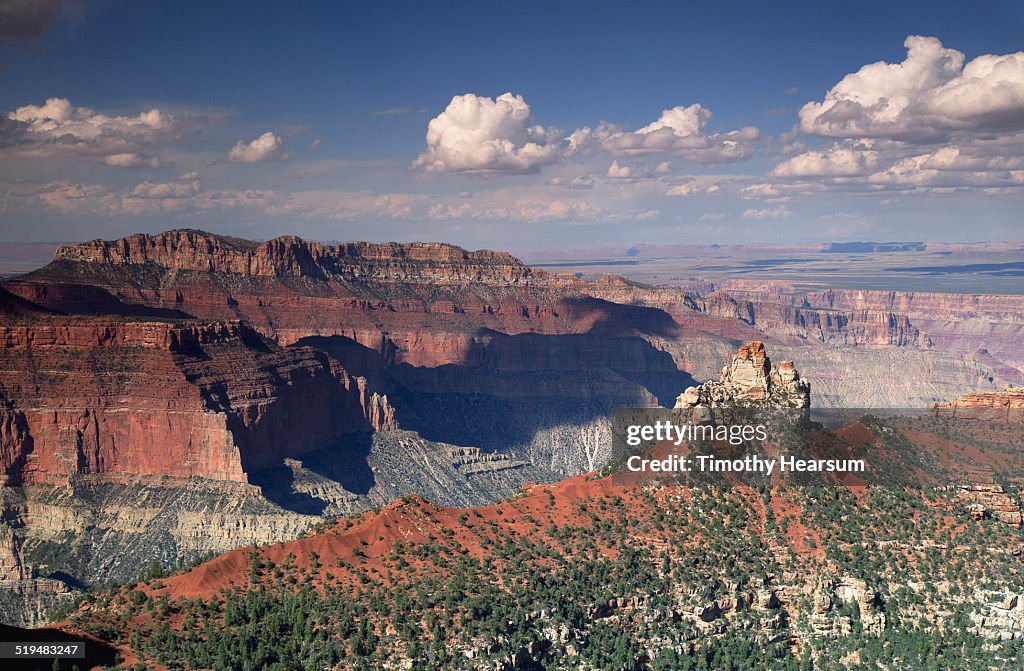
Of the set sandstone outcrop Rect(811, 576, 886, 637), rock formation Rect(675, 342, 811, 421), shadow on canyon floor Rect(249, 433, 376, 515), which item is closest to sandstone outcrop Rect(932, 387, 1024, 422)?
rock formation Rect(675, 342, 811, 421)

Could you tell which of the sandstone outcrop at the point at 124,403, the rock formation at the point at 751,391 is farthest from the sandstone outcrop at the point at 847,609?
the sandstone outcrop at the point at 124,403

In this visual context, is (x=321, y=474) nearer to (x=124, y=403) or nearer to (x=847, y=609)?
(x=124, y=403)

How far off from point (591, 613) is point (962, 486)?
3003 centimetres

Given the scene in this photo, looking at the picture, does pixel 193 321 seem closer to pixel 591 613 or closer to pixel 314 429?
pixel 314 429

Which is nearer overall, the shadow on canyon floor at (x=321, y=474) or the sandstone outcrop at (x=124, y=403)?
the sandstone outcrop at (x=124, y=403)

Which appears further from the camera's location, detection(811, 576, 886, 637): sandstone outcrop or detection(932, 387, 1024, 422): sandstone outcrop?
detection(932, 387, 1024, 422): sandstone outcrop

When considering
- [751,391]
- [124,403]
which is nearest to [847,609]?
[751,391]

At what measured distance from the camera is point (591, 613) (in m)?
74.6

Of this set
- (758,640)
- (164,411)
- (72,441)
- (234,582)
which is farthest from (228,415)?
(758,640)

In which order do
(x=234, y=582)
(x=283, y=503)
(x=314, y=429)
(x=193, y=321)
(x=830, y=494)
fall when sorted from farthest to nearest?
(x=314, y=429), (x=193, y=321), (x=283, y=503), (x=830, y=494), (x=234, y=582)

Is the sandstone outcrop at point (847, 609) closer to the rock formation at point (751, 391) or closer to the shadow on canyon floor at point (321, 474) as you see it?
the rock formation at point (751, 391)

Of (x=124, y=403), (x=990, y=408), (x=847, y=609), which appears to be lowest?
(x=847, y=609)

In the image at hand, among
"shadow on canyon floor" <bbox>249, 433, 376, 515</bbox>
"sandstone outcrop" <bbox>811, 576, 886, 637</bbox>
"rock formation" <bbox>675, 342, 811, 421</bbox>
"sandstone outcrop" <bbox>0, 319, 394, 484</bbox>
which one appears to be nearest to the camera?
"sandstone outcrop" <bbox>811, 576, 886, 637</bbox>

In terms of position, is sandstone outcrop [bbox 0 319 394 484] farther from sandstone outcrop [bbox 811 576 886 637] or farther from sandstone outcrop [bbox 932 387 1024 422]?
sandstone outcrop [bbox 811 576 886 637]
